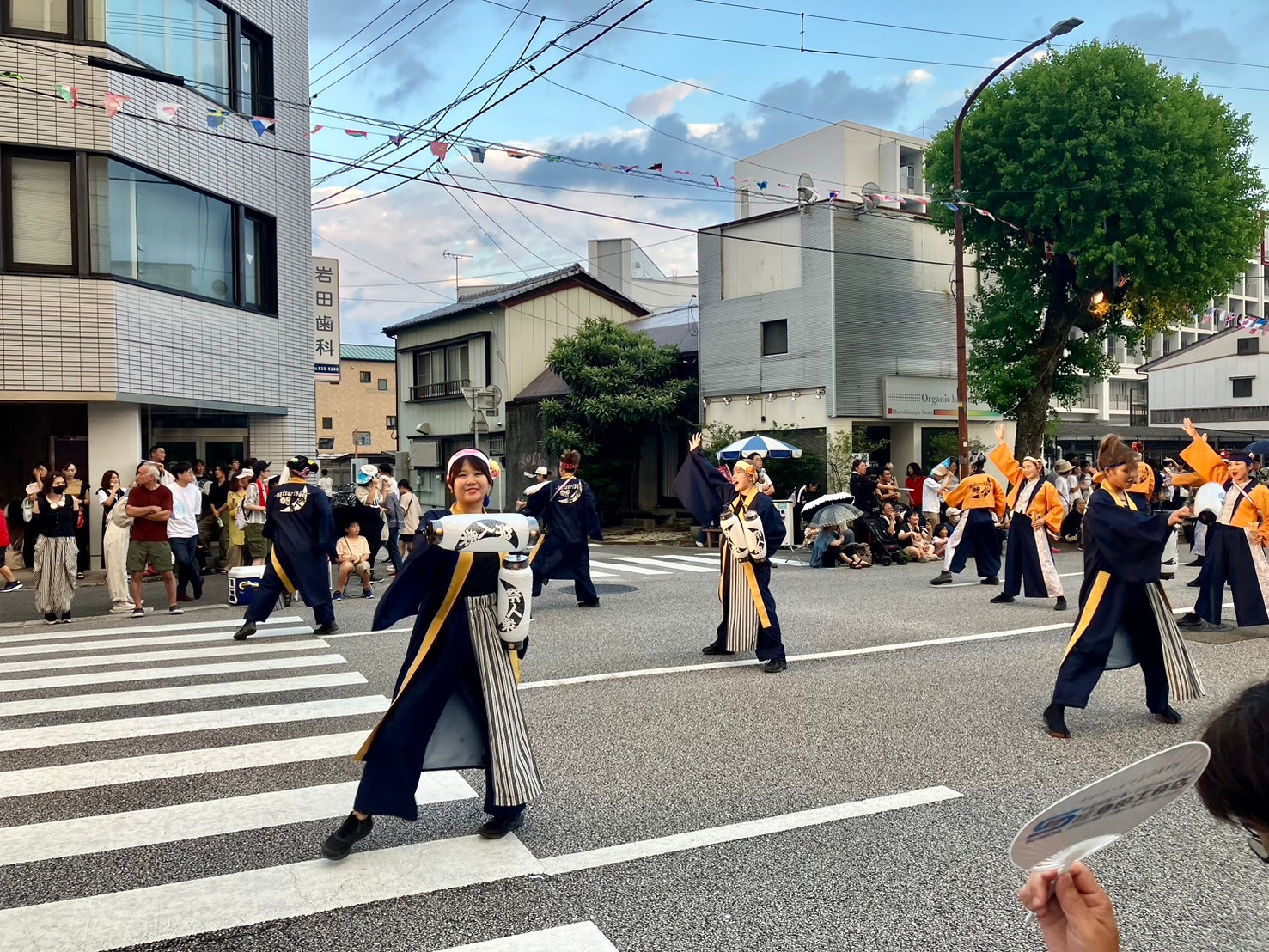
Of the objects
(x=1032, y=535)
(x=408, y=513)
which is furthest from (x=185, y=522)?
(x=1032, y=535)

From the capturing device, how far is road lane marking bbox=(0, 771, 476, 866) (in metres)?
4.33

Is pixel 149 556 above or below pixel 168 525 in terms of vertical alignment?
below

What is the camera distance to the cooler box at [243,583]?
11906 mm

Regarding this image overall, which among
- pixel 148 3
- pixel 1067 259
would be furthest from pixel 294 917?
pixel 1067 259

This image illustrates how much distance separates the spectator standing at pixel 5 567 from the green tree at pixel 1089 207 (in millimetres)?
18138

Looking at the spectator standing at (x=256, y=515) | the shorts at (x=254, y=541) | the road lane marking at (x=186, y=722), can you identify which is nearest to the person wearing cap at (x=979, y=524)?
the road lane marking at (x=186, y=722)

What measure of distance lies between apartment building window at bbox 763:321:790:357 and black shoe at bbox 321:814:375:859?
20646 millimetres

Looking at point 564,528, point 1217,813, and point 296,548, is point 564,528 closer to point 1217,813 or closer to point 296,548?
point 296,548

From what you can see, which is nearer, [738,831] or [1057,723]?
[738,831]

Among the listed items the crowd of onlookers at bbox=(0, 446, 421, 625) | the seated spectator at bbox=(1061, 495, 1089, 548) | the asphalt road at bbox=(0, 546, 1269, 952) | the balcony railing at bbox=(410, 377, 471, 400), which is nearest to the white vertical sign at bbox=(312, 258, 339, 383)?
the crowd of onlookers at bbox=(0, 446, 421, 625)

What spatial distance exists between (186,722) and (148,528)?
18.9 ft

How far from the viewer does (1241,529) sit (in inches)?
351

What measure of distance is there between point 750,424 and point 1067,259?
26.0 ft

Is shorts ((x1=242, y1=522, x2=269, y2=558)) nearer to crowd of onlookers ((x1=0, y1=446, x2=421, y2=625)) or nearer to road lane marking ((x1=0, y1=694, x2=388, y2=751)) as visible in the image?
crowd of onlookers ((x1=0, y1=446, x2=421, y2=625))
